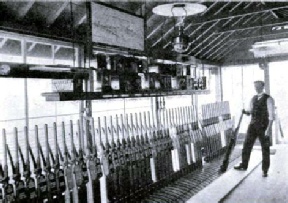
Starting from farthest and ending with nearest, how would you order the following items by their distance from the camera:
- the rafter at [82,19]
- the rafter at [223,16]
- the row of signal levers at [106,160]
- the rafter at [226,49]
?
the rafter at [226,49], the rafter at [223,16], the rafter at [82,19], the row of signal levers at [106,160]

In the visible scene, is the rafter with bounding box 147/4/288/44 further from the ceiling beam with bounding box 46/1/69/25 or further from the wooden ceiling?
the ceiling beam with bounding box 46/1/69/25

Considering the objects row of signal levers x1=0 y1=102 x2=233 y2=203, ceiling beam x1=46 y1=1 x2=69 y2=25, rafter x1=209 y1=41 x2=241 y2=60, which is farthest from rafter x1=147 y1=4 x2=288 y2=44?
rafter x1=209 y1=41 x2=241 y2=60

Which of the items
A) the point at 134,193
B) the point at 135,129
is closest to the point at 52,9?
the point at 135,129

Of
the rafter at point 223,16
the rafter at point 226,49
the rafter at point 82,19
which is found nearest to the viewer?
the rafter at point 82,19

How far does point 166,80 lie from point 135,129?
106 centimetres

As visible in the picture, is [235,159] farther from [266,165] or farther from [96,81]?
[96,81]

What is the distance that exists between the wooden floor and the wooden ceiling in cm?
240

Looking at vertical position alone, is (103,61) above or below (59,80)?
above

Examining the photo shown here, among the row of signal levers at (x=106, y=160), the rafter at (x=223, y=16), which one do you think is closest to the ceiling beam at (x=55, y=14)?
the row of signal levers at (x=106, y=160)

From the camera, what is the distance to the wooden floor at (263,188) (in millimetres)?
4867

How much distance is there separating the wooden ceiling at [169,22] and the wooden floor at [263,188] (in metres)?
2.40

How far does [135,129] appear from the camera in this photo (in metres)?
4.76

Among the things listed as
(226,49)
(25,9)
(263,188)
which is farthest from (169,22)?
(226,49)

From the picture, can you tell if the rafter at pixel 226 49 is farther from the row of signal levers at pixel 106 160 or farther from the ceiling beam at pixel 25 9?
the ceiling beam at pixel 25 9
